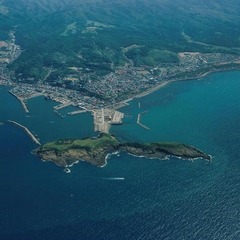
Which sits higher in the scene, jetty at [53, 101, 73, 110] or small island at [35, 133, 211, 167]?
small island at [35, 133, 211, 167]

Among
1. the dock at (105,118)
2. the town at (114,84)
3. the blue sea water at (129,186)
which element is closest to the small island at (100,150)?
the blue sea water at (129,186)

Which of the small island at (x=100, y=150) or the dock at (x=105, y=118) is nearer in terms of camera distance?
the small island at (x=100, y=150)

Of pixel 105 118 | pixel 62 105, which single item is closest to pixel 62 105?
pixel 62 105

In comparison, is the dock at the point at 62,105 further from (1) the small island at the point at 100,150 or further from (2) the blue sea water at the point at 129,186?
(1) the small island at the point at 100,150

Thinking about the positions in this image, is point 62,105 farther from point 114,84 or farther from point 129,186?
point 129,186

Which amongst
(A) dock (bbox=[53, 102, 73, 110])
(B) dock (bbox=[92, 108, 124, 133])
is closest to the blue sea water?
(B) dock (bbox=[92, 108, 124, 133])

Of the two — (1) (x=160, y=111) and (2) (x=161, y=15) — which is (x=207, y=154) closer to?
(1) (x=160, y=111)

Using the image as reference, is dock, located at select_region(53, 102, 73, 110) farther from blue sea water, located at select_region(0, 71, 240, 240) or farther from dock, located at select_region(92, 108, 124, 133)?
dock, located at select_region(92, 108, 124, 133)

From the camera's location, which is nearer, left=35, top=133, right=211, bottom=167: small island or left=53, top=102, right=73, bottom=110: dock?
left=35, top=133, right=211, bottom=167: small island
